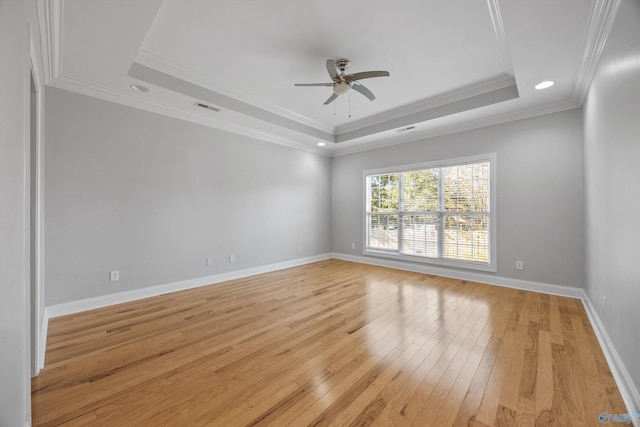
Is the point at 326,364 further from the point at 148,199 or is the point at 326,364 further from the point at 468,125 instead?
the point at 468,125

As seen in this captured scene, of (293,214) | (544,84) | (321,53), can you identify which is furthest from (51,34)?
(544,84)

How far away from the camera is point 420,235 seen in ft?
16.7

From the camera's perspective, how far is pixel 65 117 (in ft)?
9.73

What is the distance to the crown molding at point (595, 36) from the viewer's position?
187 cm

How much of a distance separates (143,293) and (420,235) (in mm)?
4715

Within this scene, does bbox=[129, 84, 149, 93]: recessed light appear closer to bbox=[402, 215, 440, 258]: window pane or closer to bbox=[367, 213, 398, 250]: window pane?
bbox=[367, 213, 398, 250]: window pane

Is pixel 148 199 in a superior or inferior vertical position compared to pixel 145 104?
inferior

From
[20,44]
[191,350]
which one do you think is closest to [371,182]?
[191,350]

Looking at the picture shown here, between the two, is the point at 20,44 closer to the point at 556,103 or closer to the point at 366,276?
the point at 366,276

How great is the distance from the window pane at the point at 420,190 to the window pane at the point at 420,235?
0.19 m

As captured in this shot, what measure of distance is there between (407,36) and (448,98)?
1.74 meters

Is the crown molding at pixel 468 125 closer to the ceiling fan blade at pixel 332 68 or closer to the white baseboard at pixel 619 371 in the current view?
the ceiling fan blade at pixel 332 68

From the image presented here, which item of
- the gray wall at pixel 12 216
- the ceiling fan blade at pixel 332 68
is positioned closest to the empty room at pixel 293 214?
the gray wall at pixel 12 216

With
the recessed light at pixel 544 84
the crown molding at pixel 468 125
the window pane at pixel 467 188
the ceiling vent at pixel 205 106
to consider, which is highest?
the ceiling vent at pixel 205 106
